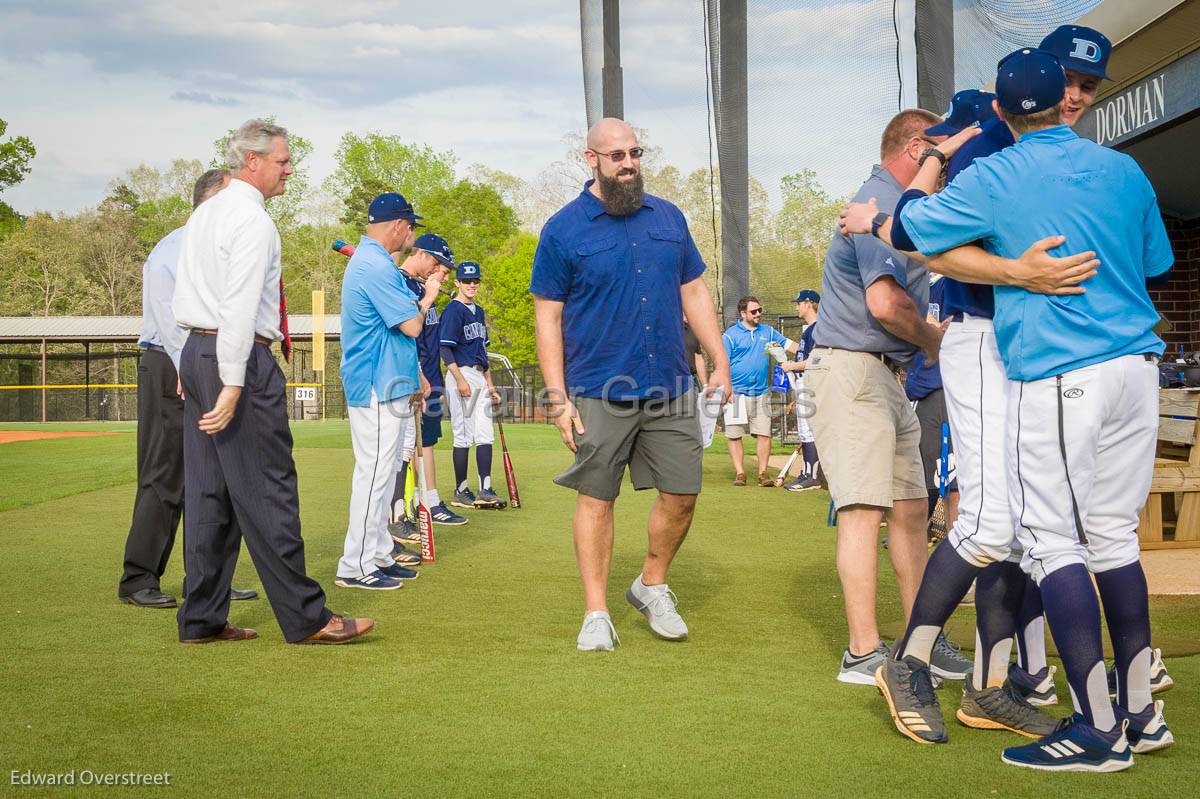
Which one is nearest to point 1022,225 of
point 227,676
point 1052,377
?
point 1052,377

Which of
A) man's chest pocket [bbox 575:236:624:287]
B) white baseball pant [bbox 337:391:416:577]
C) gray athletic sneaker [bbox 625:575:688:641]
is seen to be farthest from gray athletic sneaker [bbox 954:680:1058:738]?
white baseball pant [bbox 337:391:416:577]

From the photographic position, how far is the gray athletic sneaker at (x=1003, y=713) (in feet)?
11.7

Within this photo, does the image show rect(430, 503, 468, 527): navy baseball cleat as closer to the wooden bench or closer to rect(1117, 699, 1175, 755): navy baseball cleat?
the wooden bench

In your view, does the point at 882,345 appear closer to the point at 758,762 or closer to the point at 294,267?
the point at 758,762

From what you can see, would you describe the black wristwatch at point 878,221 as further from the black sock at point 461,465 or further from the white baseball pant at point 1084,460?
the black sock at point 461,465

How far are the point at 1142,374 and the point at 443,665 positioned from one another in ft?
9.32

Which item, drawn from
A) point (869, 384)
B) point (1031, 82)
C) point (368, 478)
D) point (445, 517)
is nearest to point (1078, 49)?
point (1031, 82)

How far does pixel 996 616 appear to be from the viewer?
3.79 meters

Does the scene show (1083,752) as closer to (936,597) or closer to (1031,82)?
(936,597)

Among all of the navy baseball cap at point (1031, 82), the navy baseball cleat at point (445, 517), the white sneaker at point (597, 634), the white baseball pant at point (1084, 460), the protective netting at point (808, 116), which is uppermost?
the protective netting at point (808, 116)

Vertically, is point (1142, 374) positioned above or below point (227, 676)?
above

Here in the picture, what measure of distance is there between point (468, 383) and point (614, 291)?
17.5 feet

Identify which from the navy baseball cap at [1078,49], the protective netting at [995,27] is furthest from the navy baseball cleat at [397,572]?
the protective netting at [995,27]

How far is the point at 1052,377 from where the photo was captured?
10.7 feet
